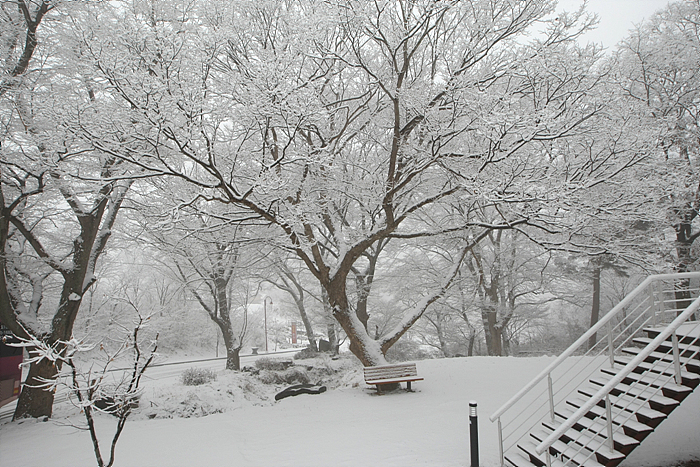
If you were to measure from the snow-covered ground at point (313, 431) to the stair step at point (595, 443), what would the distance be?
97cm

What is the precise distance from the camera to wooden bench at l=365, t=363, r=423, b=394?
9.74 meters

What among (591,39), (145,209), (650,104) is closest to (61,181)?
(145,209)

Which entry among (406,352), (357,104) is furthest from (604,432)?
(406,352)

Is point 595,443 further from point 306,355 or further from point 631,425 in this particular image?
point 306,355

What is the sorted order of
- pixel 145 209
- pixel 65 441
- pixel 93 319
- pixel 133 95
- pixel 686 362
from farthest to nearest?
pixel 93 319 → pixel 145 209 → pixel 65 441 → pixel 133 95 → pixel 686 362

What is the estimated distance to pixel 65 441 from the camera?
7.51m

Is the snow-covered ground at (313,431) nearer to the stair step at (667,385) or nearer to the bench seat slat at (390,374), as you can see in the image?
the bench seat slat at (390,374)

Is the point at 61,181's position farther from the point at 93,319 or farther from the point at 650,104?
→ the point at 650,104

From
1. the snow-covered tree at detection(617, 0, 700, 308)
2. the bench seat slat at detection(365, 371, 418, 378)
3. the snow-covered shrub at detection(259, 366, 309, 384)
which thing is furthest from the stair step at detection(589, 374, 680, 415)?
the snow-covered tree at detection(617, 0, 700, 308)

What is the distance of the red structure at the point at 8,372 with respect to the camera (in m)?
9.16

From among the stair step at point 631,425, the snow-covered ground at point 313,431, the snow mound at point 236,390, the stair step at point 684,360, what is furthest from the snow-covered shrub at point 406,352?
the stair step at point 631,425

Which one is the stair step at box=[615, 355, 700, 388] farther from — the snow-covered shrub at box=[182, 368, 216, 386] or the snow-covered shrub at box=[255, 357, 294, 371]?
the snow-covered shrub at box=[255, 357, 294, 371]

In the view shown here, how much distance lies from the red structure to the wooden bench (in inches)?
316

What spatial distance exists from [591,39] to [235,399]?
13564mm
